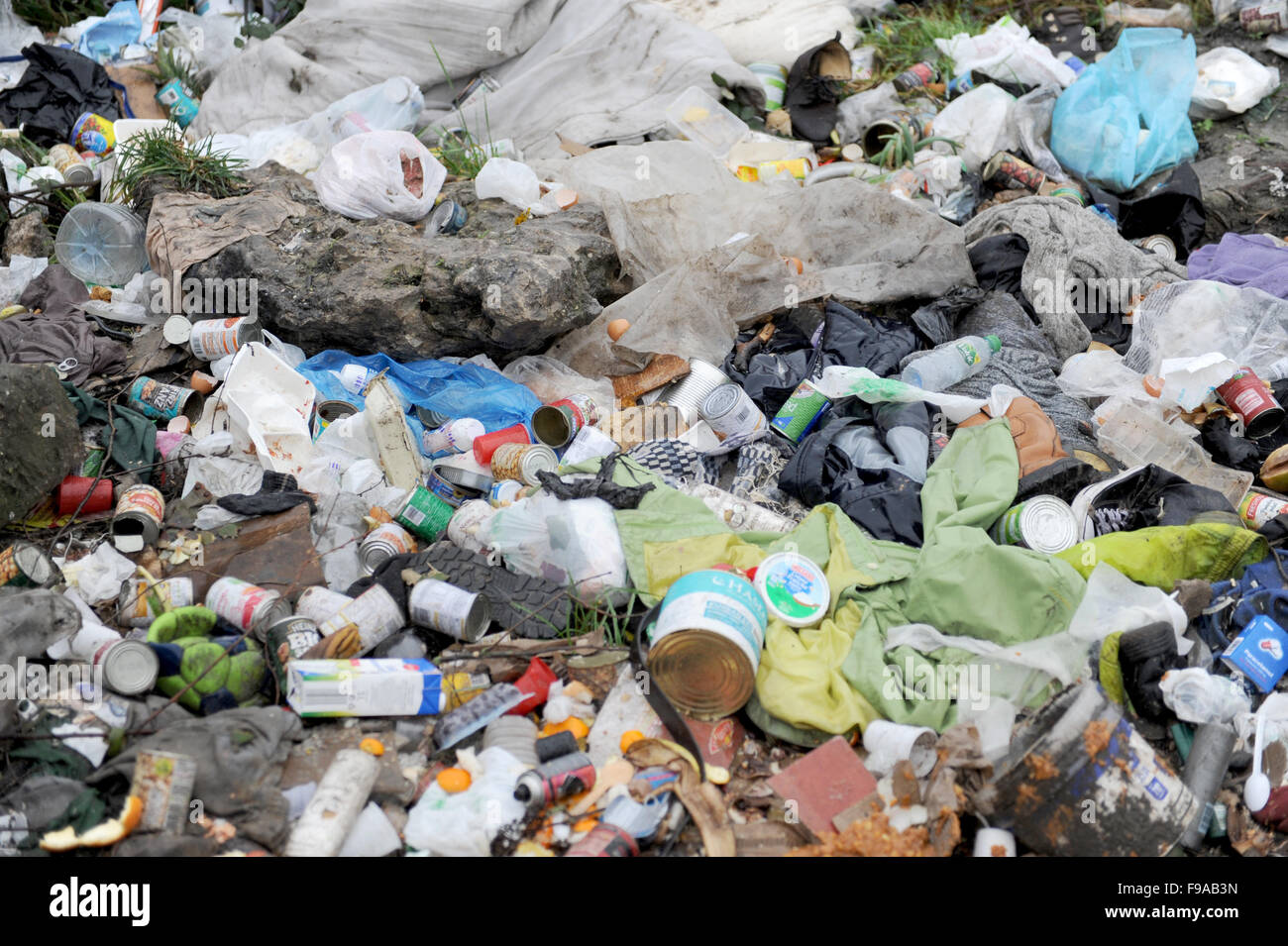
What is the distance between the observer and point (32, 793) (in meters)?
2.22

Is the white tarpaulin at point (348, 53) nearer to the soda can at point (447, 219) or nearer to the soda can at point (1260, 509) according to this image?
the soda can at point (447, 219)

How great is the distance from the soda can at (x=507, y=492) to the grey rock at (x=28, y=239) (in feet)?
8.28

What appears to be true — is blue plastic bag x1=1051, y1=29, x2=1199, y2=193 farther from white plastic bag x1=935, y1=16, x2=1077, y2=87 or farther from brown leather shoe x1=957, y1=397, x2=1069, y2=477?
brown leather shoe x1=957, y1=397, x2=1069, y2=477

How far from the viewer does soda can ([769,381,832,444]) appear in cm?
360

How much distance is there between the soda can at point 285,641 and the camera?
8.48ft

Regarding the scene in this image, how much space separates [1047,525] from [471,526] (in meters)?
1.72

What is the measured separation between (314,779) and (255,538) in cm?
96

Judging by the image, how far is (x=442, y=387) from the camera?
3.83m

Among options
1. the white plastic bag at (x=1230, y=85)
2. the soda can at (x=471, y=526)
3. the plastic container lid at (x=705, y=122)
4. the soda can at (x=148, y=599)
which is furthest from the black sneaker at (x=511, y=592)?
the white plastic bag at (x=1230, y=85)

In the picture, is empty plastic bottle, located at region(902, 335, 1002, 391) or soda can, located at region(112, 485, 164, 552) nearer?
soda can, located at region(112, 485, 164, 552)

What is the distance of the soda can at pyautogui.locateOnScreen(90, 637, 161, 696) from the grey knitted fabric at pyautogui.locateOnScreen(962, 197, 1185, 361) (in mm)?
3383

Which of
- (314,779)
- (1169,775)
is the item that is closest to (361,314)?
(314,779)

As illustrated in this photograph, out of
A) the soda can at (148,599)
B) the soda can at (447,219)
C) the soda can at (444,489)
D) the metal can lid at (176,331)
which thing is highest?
the soda can at (447,219)

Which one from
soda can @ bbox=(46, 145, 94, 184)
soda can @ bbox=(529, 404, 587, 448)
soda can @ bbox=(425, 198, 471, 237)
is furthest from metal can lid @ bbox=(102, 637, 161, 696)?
soda can @ bbox=(46, 145, 94, 184)
